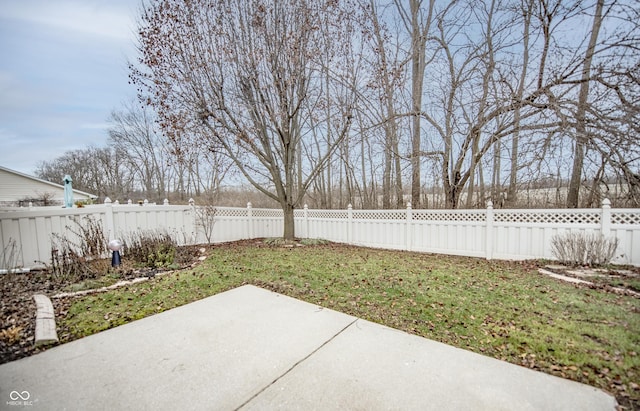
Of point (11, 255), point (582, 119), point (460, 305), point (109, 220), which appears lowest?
point (460, 305)

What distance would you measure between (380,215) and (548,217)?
3.74 m

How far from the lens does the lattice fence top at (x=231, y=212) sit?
8.29 m

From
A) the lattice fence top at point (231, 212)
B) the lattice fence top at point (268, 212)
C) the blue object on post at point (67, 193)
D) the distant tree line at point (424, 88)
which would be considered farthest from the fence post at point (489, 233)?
the blue object on post at point (67, 193)

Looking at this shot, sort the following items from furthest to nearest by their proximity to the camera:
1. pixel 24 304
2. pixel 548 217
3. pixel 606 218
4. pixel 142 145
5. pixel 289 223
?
pixel 142 145 → pixel 289 223 → pixel 548 217 → pixel 606 218 → pixel 24 304

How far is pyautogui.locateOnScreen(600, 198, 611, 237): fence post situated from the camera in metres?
4.93

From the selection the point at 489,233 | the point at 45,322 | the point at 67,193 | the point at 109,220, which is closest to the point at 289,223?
the point at 109,220

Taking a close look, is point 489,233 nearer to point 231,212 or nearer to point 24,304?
point 231,212

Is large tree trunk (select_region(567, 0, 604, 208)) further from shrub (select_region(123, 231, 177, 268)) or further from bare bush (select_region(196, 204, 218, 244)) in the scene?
bare bush (select_region(196, 204, 218, 244))

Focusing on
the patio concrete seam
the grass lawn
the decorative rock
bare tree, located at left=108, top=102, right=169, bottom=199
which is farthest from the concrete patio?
bare tree, located at left=108, top=102, right=169, bottom=199

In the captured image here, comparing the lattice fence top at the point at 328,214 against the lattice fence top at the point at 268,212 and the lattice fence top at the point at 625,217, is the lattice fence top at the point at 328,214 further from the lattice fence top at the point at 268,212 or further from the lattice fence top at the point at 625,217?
the lattice fence top at the point at 625,217

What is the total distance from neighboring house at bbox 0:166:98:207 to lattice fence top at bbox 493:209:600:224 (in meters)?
18.8

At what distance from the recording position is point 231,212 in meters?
8.52

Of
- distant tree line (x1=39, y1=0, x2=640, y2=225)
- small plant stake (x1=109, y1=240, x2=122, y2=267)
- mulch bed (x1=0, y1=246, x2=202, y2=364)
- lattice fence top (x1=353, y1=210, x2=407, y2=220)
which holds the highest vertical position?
distant tree line (x1=39, y1=0, x2=640, y2=225)

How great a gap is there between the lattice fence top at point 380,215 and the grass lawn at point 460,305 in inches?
81.8
